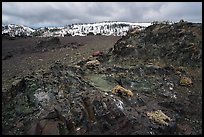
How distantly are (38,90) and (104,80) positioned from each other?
5.27m

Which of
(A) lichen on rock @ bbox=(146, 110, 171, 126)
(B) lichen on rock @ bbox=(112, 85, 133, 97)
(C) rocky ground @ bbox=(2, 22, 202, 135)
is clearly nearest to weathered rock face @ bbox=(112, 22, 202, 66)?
(C) rocky ground @ bbox=(2, 22, 202, 135)

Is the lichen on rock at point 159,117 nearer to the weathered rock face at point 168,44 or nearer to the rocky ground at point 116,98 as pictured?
the rocky ground at point 116,98

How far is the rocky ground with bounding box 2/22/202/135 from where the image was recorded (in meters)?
17.3

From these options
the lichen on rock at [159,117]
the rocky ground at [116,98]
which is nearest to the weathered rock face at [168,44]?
the rocky ground at [116,98]

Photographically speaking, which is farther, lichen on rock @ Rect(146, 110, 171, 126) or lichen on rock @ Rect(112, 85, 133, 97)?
lichen on rock @ Rect(112, 85, 133, 97)

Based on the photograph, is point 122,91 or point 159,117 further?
point 122,91

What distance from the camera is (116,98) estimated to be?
1917cm

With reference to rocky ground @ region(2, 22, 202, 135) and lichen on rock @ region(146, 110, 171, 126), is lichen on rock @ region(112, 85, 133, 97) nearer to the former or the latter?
rocky ground @ region(2, 22, 202, 135)

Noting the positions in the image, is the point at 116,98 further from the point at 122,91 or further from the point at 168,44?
the point at 168,44

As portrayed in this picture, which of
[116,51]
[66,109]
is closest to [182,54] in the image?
[116,51]

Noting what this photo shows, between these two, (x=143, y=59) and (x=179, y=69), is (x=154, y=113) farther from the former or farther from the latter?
(x=143, y=59)

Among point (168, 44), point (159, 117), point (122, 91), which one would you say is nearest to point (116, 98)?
point (122, 91)

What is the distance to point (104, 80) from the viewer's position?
22.8m

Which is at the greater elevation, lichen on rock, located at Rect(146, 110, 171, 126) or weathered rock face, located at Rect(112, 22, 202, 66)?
weathered rock face, located at Rect(112, 22, 202, 66)
